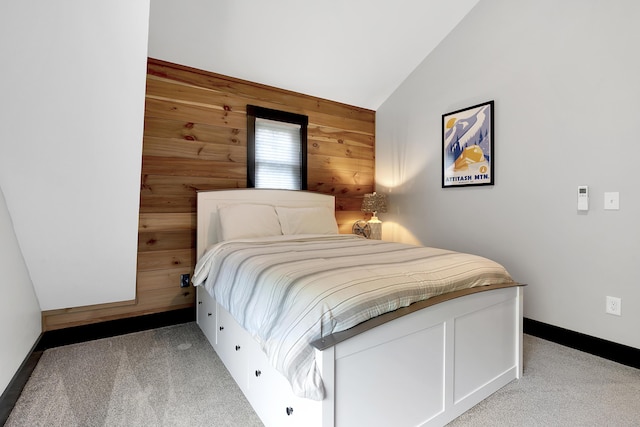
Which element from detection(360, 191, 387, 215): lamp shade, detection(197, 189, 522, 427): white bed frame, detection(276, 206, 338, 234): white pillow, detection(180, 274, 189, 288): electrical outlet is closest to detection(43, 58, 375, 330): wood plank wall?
detection(180, 274, 189, 288): electrical outlet

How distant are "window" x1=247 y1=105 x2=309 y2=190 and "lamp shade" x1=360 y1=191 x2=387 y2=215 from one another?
759mm

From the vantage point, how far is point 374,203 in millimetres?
3586

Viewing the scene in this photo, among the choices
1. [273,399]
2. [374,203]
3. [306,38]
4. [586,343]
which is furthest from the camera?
[374,203]

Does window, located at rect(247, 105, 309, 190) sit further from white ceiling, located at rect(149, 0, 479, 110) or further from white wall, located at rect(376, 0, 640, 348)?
white wall, located at rect(376, 0, 640, 348)

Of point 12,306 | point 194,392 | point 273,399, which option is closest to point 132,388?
point 194,392

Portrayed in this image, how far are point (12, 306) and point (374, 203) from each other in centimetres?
305

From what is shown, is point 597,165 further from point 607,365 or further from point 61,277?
point 61,277

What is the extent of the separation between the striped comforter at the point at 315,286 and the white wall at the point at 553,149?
3.10 ft

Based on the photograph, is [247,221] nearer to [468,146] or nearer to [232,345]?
[232,345]

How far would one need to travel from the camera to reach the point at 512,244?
2623 mm

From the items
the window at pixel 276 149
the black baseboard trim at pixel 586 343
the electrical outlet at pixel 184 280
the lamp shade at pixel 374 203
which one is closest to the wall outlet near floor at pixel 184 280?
the electrical outlet at pixel 184 280

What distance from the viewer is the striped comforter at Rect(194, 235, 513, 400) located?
1103mm

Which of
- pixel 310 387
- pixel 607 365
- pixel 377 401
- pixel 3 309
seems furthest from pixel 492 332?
pixel 3 309

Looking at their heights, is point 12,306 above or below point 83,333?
above
